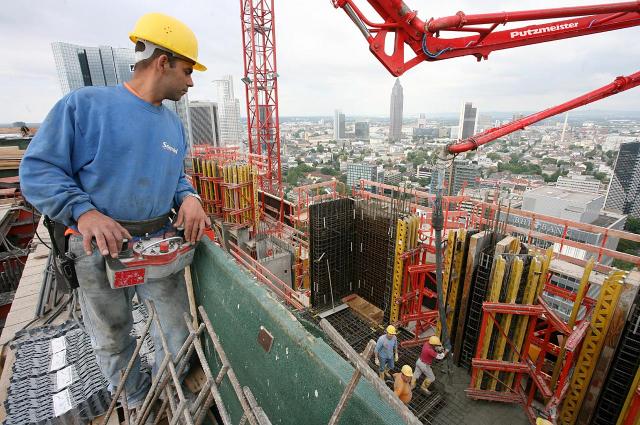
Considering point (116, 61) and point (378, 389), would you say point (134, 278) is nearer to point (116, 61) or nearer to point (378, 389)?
point (378, 389)

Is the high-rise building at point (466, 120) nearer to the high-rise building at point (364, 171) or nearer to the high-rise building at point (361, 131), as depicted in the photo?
the high-rise building at point (364, 171)

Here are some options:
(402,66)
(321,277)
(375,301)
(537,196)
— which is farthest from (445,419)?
(537,196)

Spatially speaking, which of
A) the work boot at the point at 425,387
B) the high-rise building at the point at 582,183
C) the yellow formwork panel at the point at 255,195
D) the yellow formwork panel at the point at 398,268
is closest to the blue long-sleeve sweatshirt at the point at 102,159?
the yellow formwork panel at the point at 398,268

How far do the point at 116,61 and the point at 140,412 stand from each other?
1809 cm

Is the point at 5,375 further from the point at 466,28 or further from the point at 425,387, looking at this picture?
the point at 466,28

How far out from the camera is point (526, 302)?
4898 mm

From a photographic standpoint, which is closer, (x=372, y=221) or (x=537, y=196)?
(x=372, y=221)

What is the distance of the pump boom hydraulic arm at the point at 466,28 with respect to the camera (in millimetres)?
4406

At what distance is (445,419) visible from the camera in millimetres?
5293

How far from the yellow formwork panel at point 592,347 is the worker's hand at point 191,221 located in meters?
5.37

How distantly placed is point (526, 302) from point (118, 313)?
5.61 meters

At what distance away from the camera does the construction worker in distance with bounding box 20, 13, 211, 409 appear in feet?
5.55

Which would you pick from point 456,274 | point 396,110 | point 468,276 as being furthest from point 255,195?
point 396,110

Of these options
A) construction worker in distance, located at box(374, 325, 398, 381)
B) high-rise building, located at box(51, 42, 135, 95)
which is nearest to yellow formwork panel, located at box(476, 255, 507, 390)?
construction worker in distance, located at box(374, 325, 398, 381)
